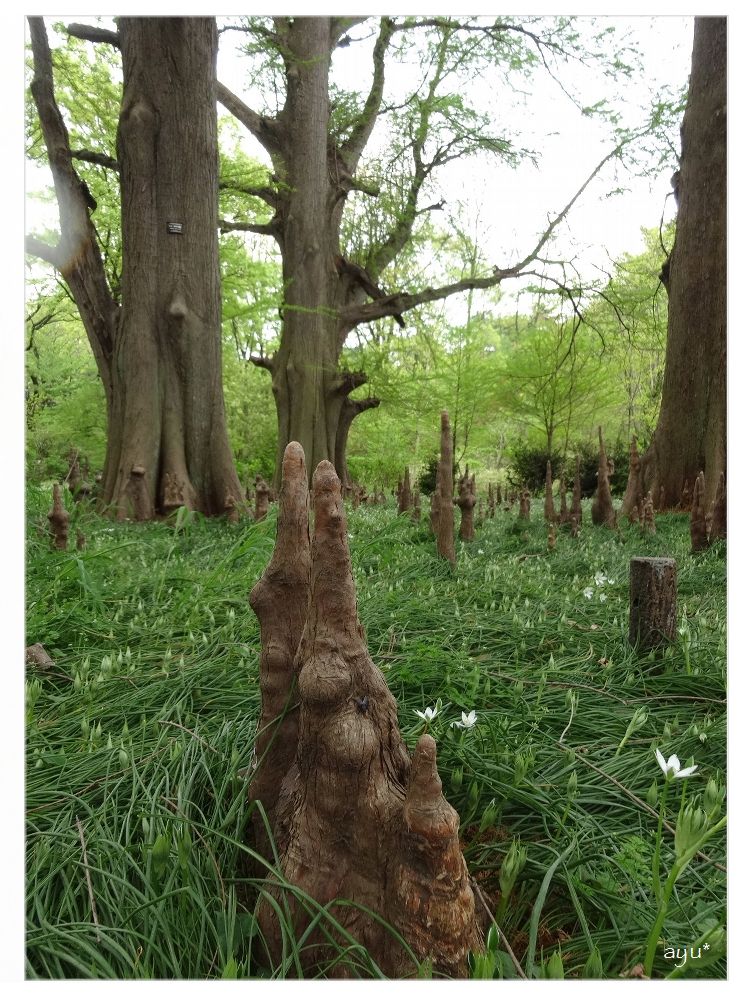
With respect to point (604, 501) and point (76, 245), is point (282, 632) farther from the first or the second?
point (76, 245)

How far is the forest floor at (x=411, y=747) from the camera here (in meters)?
1.00

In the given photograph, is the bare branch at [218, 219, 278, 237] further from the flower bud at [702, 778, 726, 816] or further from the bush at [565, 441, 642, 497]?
the flower bud at [702, 778, 726, 816]

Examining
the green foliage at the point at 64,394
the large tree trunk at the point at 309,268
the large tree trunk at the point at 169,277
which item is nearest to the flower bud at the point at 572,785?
the green foliage at the point at 64,394

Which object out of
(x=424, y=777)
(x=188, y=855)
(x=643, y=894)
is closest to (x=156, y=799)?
(x=188, y=855)

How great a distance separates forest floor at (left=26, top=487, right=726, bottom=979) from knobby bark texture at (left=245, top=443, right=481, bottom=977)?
58 millimetres

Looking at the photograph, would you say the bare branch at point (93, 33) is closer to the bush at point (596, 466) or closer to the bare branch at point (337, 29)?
the bare branch at point (337, 29)

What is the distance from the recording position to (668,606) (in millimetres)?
2105

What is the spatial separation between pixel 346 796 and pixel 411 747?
20.4 inches

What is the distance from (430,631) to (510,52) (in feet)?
13.6

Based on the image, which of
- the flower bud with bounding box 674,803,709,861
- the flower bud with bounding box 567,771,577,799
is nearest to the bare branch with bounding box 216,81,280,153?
the flower bud with bounding box 567,771,577,799

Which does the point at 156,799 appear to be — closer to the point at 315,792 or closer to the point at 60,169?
the point at 315,792

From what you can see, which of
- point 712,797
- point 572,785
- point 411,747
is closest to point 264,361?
point 411,747

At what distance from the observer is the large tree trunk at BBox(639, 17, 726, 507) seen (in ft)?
10.2

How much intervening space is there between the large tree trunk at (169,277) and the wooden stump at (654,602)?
3.90m
